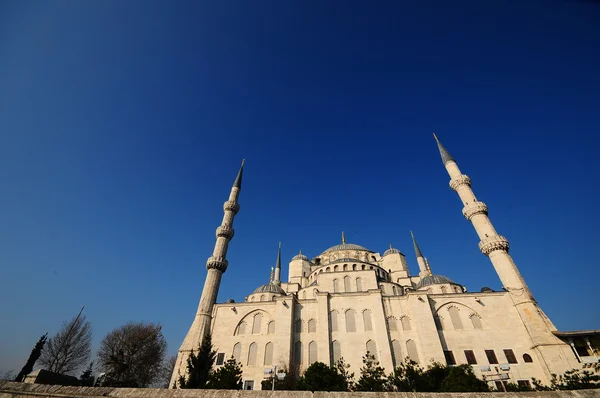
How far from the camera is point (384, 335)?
22.0 meters

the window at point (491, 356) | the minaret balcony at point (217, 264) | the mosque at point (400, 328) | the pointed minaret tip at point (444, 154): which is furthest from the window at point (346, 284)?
the pointed minaret tip at point (444, 154)

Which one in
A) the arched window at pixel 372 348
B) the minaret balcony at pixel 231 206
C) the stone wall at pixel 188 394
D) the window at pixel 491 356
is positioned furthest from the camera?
the minaret balcony at pixel 231 206

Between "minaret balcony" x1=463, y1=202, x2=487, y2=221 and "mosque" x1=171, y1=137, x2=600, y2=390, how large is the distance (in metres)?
0.10

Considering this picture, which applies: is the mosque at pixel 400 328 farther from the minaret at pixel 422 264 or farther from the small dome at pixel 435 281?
the minaret at pixel 422 264

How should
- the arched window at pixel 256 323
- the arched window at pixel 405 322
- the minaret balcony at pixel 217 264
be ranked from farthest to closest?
the minaret balcony at pixel 217 264 → the arched window at pixel 256 323 → the arched window at pixel 405 322

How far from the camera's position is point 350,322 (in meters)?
23.7

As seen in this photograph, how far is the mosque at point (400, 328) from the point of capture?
2033 cm

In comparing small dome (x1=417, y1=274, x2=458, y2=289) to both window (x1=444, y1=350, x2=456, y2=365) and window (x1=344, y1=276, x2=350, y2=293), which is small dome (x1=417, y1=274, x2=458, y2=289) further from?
window (x1=344, y1=276, x2=350, y2=293)

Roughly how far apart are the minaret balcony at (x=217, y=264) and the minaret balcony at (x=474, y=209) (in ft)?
86.7

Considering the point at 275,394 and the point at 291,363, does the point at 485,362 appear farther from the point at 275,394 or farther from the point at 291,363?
the point at 275,394

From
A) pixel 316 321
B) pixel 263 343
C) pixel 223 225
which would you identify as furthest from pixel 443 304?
pixel 223 225

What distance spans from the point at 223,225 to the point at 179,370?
14555mm

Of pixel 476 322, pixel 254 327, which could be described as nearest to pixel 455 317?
pixel 476 322

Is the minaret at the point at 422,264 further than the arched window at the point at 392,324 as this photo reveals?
Yes
